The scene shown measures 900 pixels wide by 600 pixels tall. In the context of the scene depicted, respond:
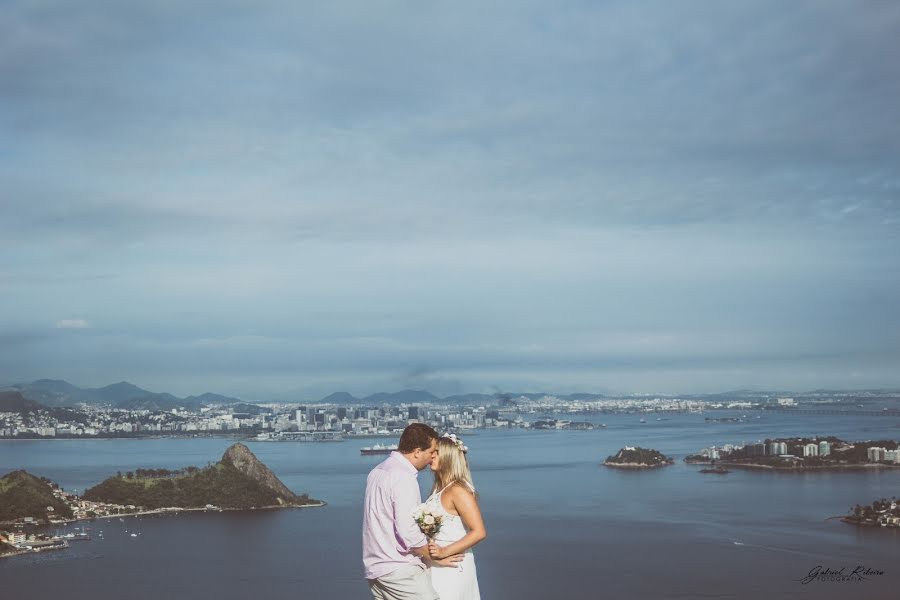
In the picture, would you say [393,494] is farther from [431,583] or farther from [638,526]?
[638,526]

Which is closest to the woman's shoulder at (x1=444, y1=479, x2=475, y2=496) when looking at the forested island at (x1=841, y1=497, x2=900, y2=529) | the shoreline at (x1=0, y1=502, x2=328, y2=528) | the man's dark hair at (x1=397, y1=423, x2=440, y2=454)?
the man's dark hair at (x1=397, y1=423, x2=440, y2=454)

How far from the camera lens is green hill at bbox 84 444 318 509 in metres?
36.3

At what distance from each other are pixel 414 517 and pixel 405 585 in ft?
0.87

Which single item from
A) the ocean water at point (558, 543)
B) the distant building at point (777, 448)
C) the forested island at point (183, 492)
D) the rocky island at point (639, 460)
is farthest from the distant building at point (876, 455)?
the forested island at point (183, 492)

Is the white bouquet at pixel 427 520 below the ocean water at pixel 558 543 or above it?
above

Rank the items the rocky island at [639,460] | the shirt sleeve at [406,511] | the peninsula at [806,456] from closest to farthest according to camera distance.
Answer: the shirt sleeve at [406,511] → the peninsula at [806,456] → the rocky island at [639,460]

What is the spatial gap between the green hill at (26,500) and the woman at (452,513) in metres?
31.0

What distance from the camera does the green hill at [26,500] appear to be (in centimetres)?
3127

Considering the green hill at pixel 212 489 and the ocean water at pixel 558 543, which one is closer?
the ocean water at pixel 558 543

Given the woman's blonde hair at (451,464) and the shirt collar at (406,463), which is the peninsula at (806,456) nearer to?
the woman's blonde hair at (451,464)

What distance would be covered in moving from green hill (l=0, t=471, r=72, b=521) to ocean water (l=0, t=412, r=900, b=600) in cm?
156

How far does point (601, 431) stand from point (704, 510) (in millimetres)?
59966
